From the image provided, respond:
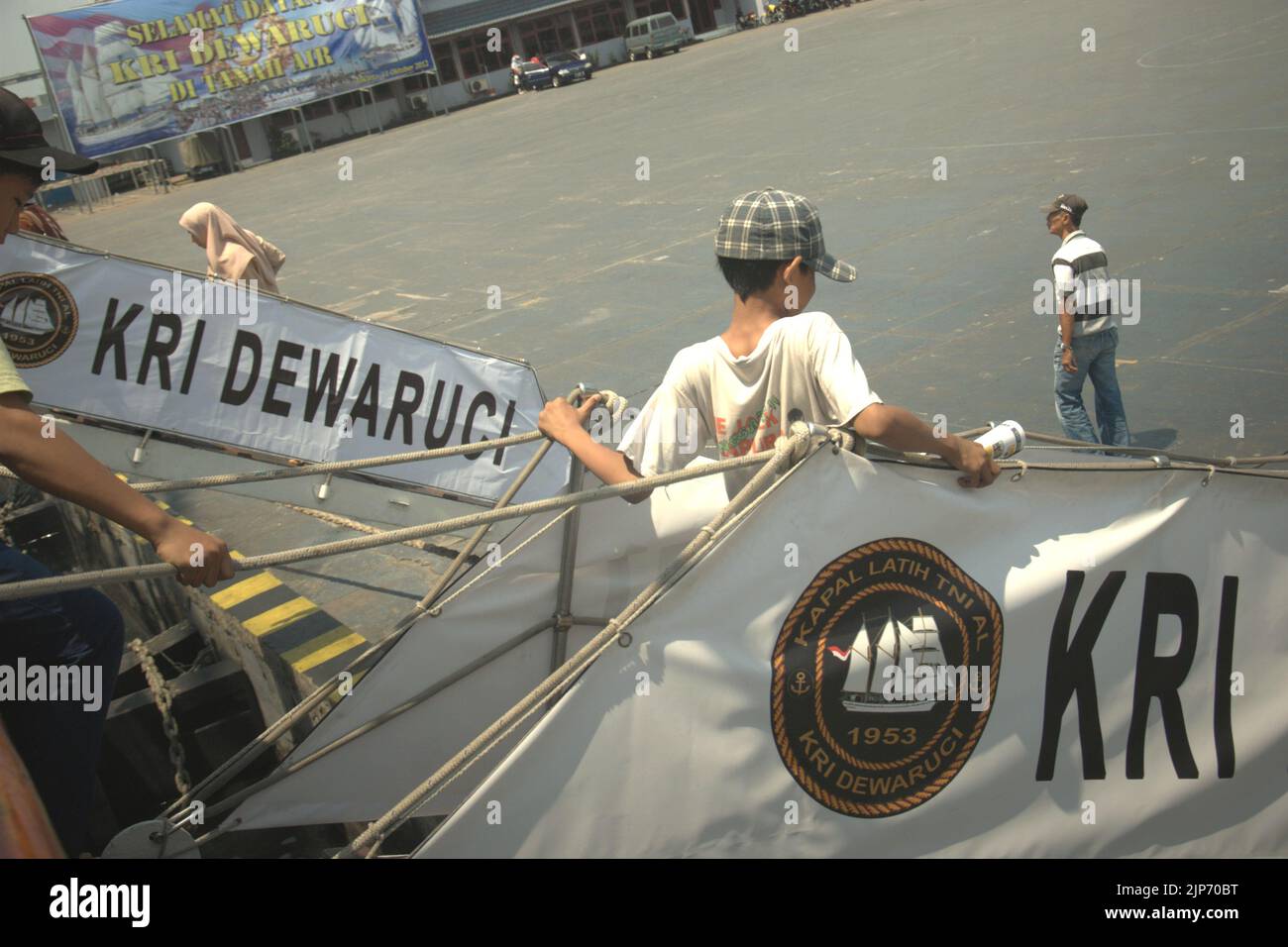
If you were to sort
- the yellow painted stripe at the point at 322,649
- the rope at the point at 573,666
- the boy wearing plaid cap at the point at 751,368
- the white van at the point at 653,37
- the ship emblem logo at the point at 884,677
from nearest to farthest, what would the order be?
the rope at the point at 573,666, the ship emblem logo at the point at 884,677, the boy wearing plaid cap at the point at 751,368, the yellow painted stripe at the point at 322,649, the white van at the point at 653,37

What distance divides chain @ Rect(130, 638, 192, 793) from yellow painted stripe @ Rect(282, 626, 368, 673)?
579mm

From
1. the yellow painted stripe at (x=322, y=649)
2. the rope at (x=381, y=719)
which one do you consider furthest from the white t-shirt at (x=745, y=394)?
the yellow painted stripe at (x=322, y=649)

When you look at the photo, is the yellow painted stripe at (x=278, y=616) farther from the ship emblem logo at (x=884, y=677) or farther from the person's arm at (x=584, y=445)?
the ship emblem logo at (x=884, y=677)

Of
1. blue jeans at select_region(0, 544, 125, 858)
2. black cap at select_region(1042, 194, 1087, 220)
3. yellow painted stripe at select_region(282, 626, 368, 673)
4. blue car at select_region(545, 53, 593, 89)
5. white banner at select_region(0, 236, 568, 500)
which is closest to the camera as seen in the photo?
blue jeans at select_region(0, 544, 125, 858)

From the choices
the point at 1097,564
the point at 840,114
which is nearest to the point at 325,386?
the point at 1097,564

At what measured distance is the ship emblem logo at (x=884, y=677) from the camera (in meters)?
2.57

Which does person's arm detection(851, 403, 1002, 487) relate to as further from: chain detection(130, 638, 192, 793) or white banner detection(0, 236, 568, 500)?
white banner detection(0, 236, 568, 500)

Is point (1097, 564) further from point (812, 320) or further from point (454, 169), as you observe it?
point (454, 169)

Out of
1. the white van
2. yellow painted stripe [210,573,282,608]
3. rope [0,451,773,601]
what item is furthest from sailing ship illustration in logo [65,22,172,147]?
rope [0,451,773,601]

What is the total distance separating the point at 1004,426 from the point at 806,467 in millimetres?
673

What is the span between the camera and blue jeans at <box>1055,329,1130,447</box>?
23.1 feet

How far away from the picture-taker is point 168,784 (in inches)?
241

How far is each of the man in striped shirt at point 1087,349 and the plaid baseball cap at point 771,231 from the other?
4719 millimetres

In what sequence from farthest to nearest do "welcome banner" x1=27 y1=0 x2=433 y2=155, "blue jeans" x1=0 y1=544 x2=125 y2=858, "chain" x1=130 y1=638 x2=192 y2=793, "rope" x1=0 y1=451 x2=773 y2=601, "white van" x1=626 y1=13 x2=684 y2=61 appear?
"white van" x1=626 y1=13 x2=684 y2=61
"welcome banner" x1=27 y1=0 x2=433 y2=155
"chain" x1=130 y1=638 x2=192 y2=793
"blue jeans" x1=0 y1=544 x2=125 y2=858
"rope" x1=0 y1=451 x2=773 y2=601
